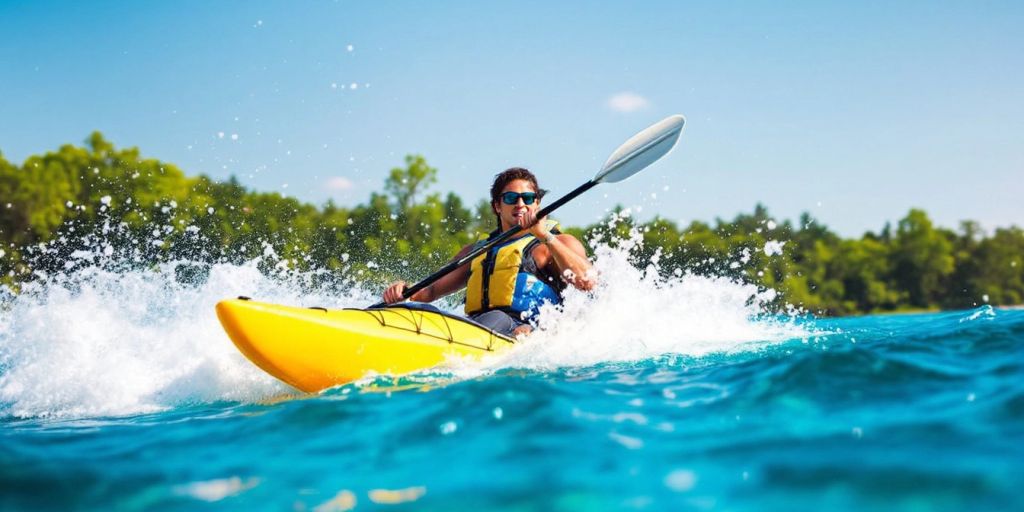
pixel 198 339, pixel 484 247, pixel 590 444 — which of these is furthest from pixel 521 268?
pixel 590 444

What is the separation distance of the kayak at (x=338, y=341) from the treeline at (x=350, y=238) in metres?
14.0

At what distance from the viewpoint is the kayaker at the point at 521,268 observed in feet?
15.7

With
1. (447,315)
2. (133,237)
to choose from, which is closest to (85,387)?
(447,315)

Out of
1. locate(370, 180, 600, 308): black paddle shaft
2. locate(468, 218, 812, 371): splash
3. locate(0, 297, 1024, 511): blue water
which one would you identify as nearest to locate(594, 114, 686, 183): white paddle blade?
locate(370, 180, 600, 308): black paddle shaft

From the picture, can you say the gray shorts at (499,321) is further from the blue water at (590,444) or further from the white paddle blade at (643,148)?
the white paddle blade at (643,148)

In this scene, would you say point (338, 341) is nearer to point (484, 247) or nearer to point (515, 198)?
point (484, 247)

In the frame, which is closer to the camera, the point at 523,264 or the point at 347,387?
the point at 347,387

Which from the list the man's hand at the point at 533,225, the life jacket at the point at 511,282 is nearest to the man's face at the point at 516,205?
the life jacket at the point at 511,282

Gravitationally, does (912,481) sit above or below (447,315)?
below

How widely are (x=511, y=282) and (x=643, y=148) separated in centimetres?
165

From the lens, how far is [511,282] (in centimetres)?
489

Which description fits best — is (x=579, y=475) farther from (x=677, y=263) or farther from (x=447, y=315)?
(x=677, y=263)

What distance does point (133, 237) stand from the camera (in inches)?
1150

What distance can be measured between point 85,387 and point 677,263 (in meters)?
42.4
